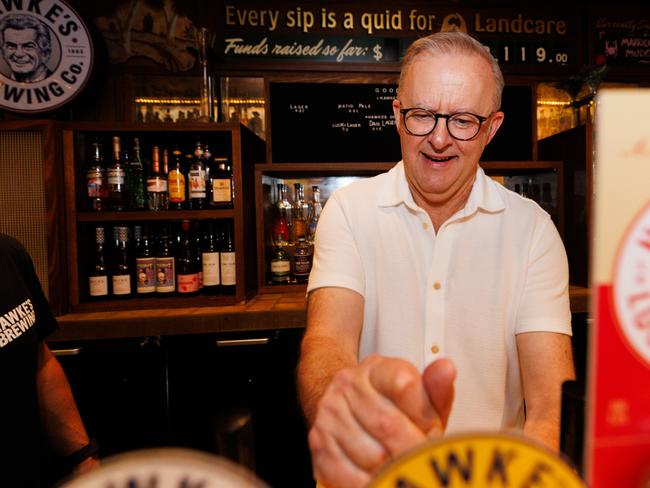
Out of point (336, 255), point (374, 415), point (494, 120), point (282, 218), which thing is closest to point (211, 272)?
point (282, 218)

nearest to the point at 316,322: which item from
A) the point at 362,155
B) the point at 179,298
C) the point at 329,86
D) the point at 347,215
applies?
the point at 347,215

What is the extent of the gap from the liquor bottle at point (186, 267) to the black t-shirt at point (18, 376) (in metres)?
0.99

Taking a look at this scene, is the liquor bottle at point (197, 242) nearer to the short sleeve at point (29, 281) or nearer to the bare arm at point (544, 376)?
the short sleeve at point (29, 281)

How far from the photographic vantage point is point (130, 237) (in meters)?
2.37

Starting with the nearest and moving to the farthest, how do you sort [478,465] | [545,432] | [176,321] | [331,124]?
1. [478,465]
2. [545,432]
3. [176,321]
4. [331,124]

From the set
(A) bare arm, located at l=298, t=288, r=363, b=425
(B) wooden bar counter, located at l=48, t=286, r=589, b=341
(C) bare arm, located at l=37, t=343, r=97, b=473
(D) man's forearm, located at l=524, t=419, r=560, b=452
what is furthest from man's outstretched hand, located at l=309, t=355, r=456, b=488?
(B) wooden bar counter, located at l=48, t=286, r=589, b=341

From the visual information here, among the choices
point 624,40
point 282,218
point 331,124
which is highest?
point 624,40

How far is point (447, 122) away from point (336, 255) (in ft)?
1.42

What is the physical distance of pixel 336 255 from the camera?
3.80ft

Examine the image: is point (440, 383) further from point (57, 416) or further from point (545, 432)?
point (57, 416)

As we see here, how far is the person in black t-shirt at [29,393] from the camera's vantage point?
42.9 inches

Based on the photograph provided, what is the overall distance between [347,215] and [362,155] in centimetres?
155

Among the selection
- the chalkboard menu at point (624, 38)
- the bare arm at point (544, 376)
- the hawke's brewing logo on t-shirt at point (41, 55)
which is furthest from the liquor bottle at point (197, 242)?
the chalkboard menu at point (624, 38)

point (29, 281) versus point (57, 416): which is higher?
point (29, 281)
